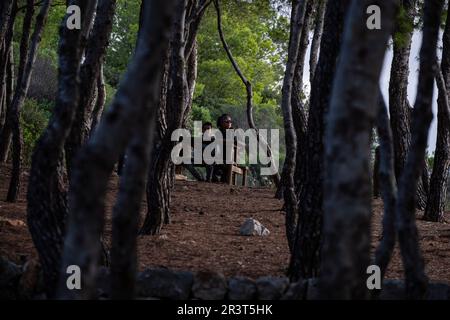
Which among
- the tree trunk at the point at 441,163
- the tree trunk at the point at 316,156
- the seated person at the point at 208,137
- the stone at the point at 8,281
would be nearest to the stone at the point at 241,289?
the tree trunk at the point at 316,156

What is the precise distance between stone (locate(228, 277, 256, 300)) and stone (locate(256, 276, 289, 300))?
0.16 feet

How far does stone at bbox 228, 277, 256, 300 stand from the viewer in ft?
16.8

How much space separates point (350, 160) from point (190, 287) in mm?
2564

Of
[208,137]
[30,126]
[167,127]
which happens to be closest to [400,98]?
[167,127]

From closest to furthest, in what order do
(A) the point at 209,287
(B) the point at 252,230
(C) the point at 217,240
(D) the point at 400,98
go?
(A) the point at 209,287, (C) the point at 217,240, (B) the point at 252,230, (D) the point at 400,98

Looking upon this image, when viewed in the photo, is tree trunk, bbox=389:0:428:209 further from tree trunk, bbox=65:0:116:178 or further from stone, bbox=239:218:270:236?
tree trunk, bbox=65:0:116:178

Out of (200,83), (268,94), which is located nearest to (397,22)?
(200,83)

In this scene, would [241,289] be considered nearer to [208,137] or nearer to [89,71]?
[89,71]

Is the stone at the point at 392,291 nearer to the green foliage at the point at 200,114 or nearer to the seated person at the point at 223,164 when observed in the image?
the seated person at the point at 223,164

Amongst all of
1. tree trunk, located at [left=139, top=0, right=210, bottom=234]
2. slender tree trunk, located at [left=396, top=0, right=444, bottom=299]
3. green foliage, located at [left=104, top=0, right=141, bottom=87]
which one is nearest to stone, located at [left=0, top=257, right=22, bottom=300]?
slender tree trunk, located at [left=396, top=0, right=444, bottom=299]

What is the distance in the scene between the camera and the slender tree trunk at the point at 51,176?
15.5 ft

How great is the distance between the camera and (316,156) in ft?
19.1

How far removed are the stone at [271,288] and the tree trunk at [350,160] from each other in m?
2.17
